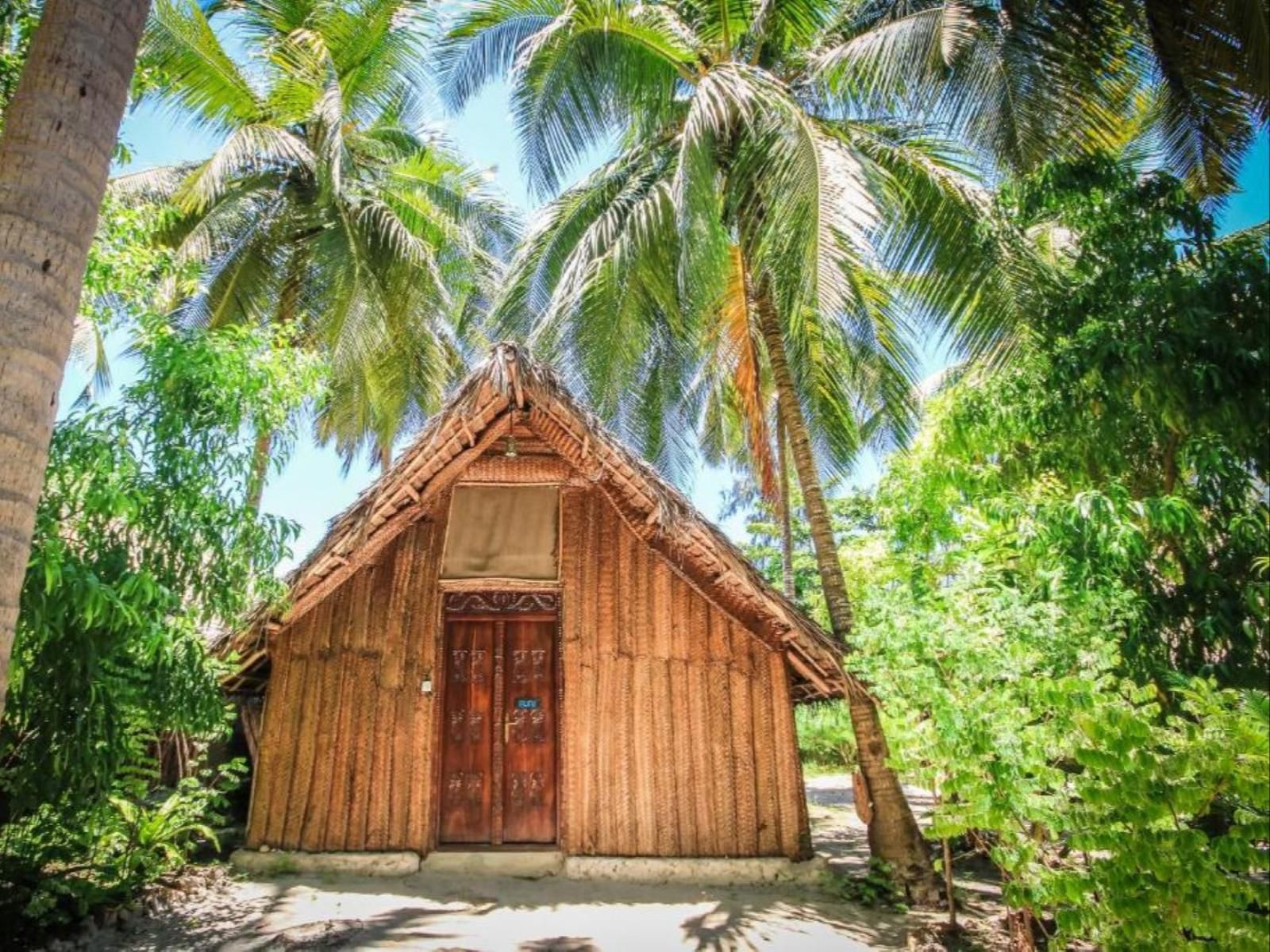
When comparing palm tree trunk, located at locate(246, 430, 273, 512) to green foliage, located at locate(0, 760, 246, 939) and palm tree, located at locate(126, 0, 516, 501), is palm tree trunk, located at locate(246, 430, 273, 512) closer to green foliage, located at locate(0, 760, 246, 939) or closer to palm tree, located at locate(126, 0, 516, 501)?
green foliage, located at locate(0, 760, 246, 939)

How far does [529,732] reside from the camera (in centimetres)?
604

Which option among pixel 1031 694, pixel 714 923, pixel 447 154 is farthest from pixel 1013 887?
pixel 447 154

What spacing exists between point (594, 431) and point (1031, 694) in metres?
3.25

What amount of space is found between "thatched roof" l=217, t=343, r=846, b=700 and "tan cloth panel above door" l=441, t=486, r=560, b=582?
1.27ft

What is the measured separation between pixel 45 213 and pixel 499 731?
189 inches

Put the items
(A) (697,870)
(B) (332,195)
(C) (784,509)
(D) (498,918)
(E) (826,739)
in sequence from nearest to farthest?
1. (D) (498,918)
2. (A) (697,870)
3. (B) (332,195)
4. (C) (784,509)
5. (E) (826,739)

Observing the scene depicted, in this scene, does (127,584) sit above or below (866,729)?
above

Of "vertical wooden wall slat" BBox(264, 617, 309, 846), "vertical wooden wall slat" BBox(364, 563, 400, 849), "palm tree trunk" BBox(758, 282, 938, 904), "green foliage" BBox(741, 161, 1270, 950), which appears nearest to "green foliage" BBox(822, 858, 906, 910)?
"palm tree trunk" BBox(758, 282, 938, 904)

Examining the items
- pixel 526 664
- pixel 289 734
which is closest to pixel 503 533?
pixel 526 664

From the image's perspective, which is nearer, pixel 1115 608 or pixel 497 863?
pixel 1115 608

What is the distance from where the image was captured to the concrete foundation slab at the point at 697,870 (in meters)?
5.34

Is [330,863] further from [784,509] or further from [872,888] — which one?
[784,509]

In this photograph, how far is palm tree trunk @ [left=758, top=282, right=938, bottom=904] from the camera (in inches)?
205

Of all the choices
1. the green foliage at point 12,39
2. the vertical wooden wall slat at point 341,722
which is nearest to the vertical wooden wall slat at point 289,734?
the vertical wooden wall slat at point 341,722
